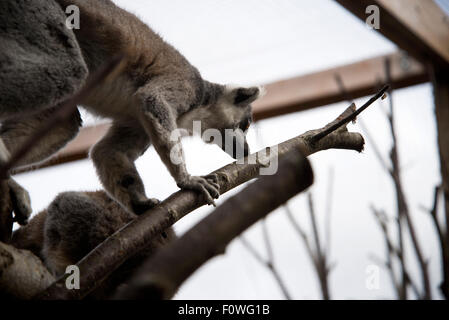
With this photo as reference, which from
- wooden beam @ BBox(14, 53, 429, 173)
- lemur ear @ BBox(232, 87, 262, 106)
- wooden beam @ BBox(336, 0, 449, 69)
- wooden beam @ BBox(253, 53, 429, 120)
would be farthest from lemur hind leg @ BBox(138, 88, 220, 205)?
wooden beam @ BBox(253, 53, 429, 120)

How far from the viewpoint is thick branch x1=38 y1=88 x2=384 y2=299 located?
155 centimetres

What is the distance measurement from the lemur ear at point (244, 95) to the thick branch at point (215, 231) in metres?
2.43

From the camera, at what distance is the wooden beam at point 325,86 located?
12.7 ft

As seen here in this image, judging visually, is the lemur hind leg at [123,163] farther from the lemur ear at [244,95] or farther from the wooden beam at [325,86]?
the wooden beam at [325,86]

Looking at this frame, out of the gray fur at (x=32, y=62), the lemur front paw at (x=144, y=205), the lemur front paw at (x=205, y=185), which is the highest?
the gray fur at (x=32, y=62)

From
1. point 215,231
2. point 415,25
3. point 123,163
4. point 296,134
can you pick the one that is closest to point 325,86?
point 296,134

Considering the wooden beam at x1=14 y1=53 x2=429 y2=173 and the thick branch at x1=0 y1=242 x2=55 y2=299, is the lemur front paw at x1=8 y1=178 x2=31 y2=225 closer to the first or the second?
the thick branch at x1=0 y1=242 x2=55 y2=299

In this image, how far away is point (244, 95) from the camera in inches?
127

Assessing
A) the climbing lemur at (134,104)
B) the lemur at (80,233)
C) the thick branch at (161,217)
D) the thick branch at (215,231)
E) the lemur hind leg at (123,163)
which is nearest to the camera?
the thick branch at (215,231)

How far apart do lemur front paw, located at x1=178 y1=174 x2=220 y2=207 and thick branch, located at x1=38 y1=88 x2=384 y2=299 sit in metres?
0.02

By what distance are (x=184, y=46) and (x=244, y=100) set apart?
1.70 feet

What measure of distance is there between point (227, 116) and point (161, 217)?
150cm

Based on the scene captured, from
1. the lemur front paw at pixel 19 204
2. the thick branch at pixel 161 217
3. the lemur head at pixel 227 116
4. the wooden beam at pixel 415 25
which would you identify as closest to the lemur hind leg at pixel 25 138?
the lemur front paw at pixel 19 204

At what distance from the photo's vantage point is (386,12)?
3029 mm
